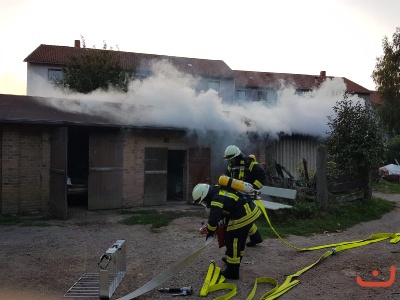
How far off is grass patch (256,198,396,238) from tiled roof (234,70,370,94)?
23169mm

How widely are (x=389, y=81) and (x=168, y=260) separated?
28.4 metres

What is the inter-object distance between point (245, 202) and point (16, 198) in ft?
26.5

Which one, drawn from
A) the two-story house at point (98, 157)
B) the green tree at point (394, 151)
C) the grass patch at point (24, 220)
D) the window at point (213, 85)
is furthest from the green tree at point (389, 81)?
the grass patch at point (24, 220)

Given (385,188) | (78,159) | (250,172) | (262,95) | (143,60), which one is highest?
(143,60)

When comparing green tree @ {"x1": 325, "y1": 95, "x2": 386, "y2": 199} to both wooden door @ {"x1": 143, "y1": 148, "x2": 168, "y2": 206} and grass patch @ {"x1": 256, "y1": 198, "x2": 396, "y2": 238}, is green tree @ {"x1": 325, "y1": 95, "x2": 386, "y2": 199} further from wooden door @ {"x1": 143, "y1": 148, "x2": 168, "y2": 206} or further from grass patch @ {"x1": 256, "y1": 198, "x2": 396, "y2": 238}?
wooden door @ {"x1": 143, "y1": 148, "x2": 168, "y2": 206}

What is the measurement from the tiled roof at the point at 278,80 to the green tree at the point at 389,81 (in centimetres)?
559

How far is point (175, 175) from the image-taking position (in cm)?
1594

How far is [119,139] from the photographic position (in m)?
12.6

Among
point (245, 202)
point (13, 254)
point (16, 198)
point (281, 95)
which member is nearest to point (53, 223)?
point (16, 198)

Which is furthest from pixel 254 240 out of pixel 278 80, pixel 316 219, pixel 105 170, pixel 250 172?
pixel 278 80

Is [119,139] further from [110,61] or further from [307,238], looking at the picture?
[110,61]

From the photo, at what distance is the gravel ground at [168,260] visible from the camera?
5254mm

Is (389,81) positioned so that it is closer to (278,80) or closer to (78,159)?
(278,80)

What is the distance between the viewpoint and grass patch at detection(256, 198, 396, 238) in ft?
30.2
